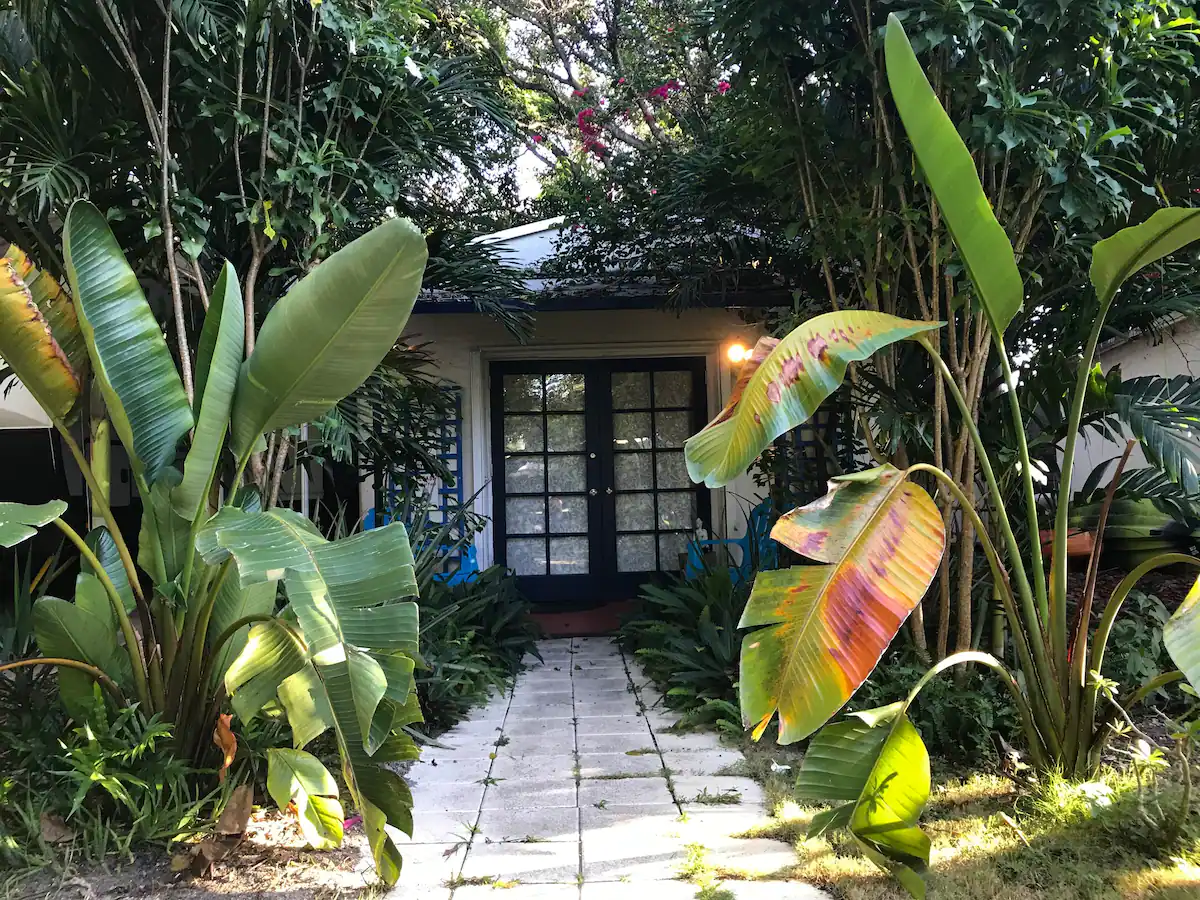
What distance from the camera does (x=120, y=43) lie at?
130 inches

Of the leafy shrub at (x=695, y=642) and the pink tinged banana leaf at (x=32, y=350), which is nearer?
the pink tinged banana leaf at (x=32, y=350)

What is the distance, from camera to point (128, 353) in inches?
102

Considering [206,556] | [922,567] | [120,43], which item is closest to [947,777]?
[922,567]

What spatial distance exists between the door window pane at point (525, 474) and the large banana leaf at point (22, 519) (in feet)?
15.9

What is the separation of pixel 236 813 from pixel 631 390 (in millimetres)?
Answer: 5098

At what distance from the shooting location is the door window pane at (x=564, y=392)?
7.06 meters

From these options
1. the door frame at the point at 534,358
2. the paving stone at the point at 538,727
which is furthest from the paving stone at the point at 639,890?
the door frame at the point at 534,358

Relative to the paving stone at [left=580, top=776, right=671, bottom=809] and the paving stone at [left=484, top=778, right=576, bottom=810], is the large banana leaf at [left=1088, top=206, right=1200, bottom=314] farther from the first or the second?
the paving stone at [left=484, top=778, right=576, bottom=810]

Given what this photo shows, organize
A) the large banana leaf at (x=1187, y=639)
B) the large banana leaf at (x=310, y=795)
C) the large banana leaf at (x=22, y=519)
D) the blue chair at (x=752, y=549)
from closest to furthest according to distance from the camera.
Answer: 1. the large banana leaf at (x=1187, y=639)
2. the large banana leaf at (x=22, y=519)
3. the large banana leaf at (x=310, y=795)
4. the blue chair at (x=752, y=549)

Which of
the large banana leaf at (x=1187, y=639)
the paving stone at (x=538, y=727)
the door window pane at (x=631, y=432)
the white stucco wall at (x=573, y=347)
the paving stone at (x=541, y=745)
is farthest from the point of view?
the door window pane at (x=631, y=432)

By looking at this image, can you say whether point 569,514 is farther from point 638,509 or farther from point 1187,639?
point 1187,639

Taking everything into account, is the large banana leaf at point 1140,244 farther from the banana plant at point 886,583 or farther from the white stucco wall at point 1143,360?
the white stucco wall at point 1143,360

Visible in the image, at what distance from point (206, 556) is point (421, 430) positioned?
3.10 meters

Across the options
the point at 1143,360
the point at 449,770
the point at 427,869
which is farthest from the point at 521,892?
the point at 1143,360
